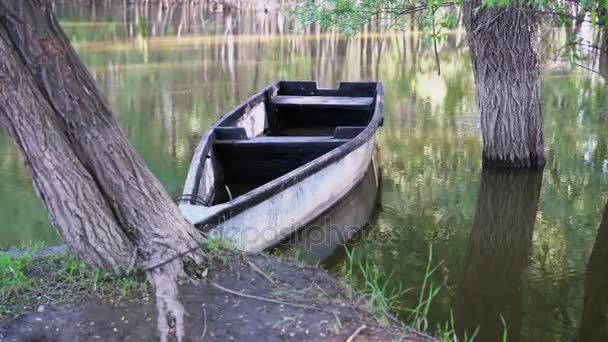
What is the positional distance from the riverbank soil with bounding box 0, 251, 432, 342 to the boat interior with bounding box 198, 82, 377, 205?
2373 millimetres

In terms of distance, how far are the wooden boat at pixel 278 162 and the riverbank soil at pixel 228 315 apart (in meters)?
1.65

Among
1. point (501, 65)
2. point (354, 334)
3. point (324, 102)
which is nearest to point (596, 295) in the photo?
point (354, 334)

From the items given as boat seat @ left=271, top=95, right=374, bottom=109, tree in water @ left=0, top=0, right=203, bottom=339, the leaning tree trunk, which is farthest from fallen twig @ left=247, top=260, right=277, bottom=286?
boat seat @ left=271, top=95, right=374, bottom=109

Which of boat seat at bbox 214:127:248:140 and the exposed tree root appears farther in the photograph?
boat seat at bbox 214:127:248:140

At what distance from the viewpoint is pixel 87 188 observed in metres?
3.30

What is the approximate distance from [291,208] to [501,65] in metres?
4.04

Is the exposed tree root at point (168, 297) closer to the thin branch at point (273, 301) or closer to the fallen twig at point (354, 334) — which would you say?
the thin branch at point (273, 301)

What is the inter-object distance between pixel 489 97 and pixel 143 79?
34.5 feet

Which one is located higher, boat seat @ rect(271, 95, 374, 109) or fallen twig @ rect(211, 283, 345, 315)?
boat seat @ rect(271, 95, 374, 109)

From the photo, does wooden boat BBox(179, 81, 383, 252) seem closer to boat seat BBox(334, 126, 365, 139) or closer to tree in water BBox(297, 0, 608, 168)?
boat seat BBox(334, 126, 365, 139)

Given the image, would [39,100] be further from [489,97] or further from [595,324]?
[489,97]

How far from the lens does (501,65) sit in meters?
9.08

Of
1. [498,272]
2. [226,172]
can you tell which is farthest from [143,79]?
[498,272]

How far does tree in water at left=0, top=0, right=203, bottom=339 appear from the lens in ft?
10.3
